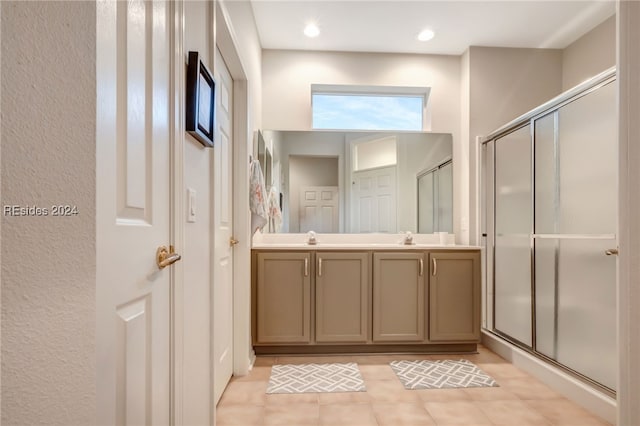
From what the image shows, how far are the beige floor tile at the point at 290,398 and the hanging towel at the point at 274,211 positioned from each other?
135cm

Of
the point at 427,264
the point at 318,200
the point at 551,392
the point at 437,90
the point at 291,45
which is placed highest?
the point at 291,45

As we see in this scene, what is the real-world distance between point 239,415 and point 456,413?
1.14 meters

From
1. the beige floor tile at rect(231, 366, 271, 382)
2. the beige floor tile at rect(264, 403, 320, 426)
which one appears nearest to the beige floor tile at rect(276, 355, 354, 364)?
the beige floor tile at rect(231, 366, 271, 382)

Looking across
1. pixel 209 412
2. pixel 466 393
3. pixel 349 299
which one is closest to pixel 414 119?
pixel 349 299

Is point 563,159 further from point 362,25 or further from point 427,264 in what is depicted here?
point 362,25

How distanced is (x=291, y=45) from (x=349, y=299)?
2.23 m

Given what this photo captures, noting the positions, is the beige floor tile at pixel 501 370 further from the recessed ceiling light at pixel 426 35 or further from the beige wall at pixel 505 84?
the recessed ceiling light at pixel 426 35

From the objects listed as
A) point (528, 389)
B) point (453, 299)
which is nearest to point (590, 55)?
point (453, 299)

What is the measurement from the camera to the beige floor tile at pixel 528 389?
6.48 feet

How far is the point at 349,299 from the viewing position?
254cm

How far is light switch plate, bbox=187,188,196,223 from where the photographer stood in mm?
1160

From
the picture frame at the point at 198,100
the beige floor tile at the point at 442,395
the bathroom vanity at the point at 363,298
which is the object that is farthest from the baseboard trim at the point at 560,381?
the picture frame at the point at 198,100

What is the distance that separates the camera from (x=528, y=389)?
205 cm

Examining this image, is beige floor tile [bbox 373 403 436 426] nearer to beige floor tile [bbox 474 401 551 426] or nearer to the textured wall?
beige floor tile [bbox 474 401 551 426]
